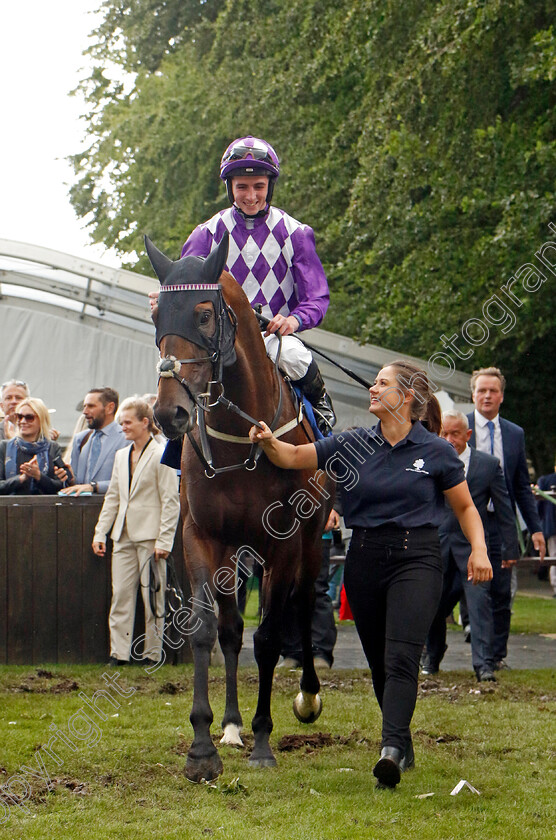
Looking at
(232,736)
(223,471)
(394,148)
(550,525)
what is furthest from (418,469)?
(394,148)

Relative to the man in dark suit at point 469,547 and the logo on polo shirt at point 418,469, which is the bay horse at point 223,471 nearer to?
the logo on polo shirt at point 418,469

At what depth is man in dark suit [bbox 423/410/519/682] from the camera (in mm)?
8383

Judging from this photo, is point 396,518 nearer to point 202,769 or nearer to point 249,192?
point 202,769

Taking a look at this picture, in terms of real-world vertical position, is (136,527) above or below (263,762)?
above

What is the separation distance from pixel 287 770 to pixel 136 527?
3.71m

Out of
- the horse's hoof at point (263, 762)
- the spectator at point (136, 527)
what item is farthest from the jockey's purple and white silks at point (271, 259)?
the spectator at point (136, 527)

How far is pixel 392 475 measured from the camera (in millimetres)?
5207

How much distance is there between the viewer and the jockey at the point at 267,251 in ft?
19.9

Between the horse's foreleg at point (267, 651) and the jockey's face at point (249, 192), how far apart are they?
203cm

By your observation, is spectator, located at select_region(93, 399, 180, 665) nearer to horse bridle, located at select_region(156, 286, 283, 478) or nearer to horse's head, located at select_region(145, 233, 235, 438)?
horse bridle, located at select_region(156, 286, 283, 478)

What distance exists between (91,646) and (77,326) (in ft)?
28.8

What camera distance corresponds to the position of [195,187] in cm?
2094

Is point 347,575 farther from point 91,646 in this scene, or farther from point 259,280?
point 91,646

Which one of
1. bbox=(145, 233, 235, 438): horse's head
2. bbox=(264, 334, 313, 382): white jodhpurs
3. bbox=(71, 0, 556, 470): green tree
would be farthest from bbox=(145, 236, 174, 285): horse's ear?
bbox=(71, 0, 556, 470): green tree
